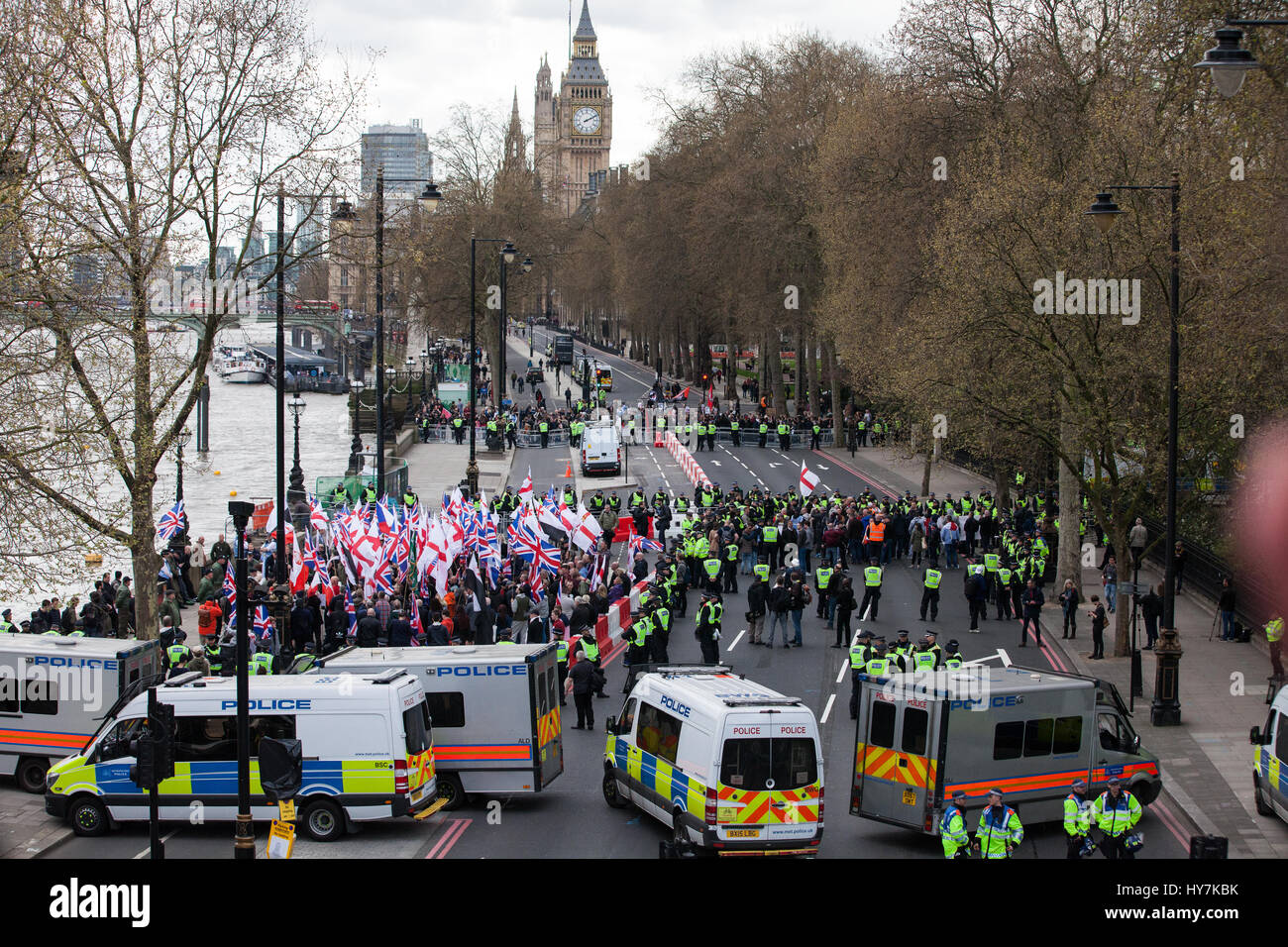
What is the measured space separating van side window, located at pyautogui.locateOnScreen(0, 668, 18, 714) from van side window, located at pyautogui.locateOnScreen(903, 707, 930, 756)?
453 inches

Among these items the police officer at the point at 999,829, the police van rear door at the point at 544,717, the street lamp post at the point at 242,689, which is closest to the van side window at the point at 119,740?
the street lamp post at the point at 242,689

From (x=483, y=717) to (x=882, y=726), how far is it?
484 cm

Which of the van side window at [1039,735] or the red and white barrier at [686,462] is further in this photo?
the red and white barrier at [686,462]

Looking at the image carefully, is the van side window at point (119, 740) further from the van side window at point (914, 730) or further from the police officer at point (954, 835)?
the police officer at point (954, 835)

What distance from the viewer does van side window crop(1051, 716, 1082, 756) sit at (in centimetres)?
1756

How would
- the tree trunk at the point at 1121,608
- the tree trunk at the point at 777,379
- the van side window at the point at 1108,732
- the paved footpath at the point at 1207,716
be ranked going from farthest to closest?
the tree trunk at the point at 777,379 → the tree trunk at the point at 1121,608 → the paved footpath at the point at 1207,716 → the van side window at the point at 1108,732

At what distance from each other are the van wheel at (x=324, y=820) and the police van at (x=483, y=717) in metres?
1.56

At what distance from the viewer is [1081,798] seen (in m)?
16.2

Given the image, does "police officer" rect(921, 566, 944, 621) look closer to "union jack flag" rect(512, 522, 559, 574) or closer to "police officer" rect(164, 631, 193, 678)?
"union jack flag" rect(512, 522, 559, 574)

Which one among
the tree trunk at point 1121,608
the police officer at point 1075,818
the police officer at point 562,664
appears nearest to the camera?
the police officer at point 1075,818

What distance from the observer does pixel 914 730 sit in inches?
662

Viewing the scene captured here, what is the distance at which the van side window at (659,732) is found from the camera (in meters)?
17.0
